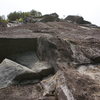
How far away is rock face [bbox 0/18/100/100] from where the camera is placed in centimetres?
252

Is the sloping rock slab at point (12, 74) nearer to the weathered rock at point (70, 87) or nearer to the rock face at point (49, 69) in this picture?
the rock face at point (49, 69)

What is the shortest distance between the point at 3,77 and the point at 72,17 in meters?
7.87

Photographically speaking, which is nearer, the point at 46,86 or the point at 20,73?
the point at 46,86

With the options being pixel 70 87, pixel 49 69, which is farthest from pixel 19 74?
pixel 70 87

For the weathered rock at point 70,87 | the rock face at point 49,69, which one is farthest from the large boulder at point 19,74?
the weathered rock at point 70,87

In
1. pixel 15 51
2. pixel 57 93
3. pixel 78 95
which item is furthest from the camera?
pixel 15 51

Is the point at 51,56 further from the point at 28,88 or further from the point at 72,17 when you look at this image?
the point at 72,17

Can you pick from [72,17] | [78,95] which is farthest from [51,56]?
[72,17]

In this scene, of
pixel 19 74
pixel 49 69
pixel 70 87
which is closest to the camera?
pixel 70 87

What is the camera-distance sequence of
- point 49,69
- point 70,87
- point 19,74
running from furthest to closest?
point 49,69 < point 19,74 < point 70,87

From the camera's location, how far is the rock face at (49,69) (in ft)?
8.27

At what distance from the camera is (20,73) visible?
312 centimetres

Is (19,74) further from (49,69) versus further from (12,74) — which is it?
(49,69)

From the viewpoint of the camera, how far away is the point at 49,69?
337 centimetres
